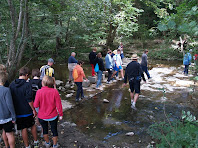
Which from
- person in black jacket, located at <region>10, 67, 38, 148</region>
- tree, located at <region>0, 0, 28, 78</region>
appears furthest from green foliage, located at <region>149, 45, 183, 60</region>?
person in black jacket, located at <region>10, 67, 38, 148</region>

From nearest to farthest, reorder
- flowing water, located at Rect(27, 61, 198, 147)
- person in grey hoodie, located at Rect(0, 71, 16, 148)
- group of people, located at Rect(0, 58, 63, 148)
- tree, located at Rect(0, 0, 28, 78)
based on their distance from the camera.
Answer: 1. person in grey hoodie, located at Rect(0, 71, 16, 148)
2. group of people, located at Rect(0, 58, 63, 148)
3. flowing water, located at Rect(27, 61, 198, 147)
4. tree, located at Rect(0, 0, 28, 78)

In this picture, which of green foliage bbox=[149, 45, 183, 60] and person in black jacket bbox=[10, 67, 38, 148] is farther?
green foliage bbox=[149, 45, 183, 60]

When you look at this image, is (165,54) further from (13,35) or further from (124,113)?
(13,35)

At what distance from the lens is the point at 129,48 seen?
79.2 feet

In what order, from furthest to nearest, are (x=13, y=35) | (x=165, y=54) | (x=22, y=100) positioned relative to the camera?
(x=165, y=54) → (x=13, y=35) → (x=22, y=100)

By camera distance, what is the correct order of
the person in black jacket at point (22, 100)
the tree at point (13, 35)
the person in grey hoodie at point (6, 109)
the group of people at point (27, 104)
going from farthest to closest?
the tree at point (13, 35)
the person in black jacket at point (22, 100)
the group of people at point (27, 104)
the person in grey hoodie at point (6, 109)

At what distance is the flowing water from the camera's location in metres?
4.63

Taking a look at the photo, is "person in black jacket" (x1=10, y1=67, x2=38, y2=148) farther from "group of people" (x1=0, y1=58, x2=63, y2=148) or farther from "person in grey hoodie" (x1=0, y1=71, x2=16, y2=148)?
"person in grey hoodie" (x1=0, y1=71, x2=16, y2=148)

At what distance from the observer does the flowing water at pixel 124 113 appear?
4629mm

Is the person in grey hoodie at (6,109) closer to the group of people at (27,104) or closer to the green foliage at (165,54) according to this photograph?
the group of people at (27,104)

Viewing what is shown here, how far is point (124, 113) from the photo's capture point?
6066 millimetres

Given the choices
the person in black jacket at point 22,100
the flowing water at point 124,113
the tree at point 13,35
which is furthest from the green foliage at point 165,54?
the person in black jacket at point 22,100

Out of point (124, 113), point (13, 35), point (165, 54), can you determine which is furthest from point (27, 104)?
point (165, 54)

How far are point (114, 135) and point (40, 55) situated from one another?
12.0 meters
